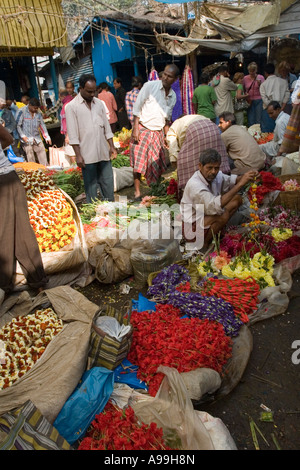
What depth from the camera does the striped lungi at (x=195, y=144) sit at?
4895mm

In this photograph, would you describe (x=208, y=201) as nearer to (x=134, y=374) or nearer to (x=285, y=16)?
(x=134, y=374)

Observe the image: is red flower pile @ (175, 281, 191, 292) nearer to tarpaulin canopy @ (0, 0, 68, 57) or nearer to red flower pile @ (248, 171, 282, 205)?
red flower pile @ (248, 171, 282, 205)

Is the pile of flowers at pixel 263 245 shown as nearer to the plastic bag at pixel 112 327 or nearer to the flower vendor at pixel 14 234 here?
the plastic bag at pixel 112 327

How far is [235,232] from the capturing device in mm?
4477

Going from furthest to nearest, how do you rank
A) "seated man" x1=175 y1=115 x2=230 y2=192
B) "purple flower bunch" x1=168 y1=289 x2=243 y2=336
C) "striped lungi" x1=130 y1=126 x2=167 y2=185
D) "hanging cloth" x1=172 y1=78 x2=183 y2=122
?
"hanging cloth" x1=172 y1=78 x2=183 y2=122 < "striped lungi" x1=130 y1=126 x2=167 y2=185 < "seated man" x1=175 y1=115 x2=230 y2=192 < "purple flower bunch" x1=168 y1=289 x2=243 y2=336

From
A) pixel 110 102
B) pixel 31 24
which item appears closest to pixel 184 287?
pixel 110 102

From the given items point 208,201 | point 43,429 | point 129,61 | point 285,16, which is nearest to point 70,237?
point 208,201

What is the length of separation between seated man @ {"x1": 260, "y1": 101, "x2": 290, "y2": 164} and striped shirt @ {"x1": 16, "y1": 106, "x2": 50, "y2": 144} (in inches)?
220

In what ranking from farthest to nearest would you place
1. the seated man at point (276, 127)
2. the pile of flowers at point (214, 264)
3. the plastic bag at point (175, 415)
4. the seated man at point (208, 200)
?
the seated man at point (276, 127), the seated man at point (208, 200), the pile of flowers at point (214, 264), the plastic bag at point (175, 415)

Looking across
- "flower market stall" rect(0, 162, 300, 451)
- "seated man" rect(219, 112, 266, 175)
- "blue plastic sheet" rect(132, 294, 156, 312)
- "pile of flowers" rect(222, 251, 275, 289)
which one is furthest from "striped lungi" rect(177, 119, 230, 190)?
"blue plastic sheet" rect(132, 294, 156, 312)

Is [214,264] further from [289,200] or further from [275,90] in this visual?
[275,90]

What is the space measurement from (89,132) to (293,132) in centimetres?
277

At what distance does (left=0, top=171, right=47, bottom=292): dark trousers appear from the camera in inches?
137

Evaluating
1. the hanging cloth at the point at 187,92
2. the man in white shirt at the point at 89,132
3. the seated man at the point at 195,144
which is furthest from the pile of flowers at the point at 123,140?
the seated man at the point at 195,144
